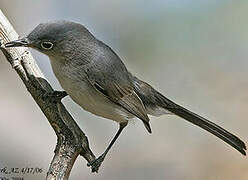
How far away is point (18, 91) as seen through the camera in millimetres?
3326

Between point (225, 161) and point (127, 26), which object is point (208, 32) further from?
point (225, 161)

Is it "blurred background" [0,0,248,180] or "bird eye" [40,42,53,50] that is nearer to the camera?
"bird eye" [40,42,53,50]

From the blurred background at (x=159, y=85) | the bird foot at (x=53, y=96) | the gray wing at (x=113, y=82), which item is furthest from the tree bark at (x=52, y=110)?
the blurred background at (x=159, y=85)

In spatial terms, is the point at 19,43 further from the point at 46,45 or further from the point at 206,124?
the point at 206,124

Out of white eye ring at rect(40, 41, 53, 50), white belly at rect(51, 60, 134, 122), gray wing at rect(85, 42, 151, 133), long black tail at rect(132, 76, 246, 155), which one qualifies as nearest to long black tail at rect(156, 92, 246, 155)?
long black tail at rect(132, 76, 246, 155)

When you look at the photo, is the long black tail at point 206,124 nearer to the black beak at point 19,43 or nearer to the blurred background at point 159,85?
the blurred background at point 159,85

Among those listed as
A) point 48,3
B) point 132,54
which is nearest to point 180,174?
point 132,54

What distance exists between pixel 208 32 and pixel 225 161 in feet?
3.42

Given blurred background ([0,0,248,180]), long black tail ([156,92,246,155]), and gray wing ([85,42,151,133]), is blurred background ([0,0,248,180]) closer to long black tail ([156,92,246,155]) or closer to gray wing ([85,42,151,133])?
long black tail ([156,92,246,155])

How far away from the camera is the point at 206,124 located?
7.53 ft

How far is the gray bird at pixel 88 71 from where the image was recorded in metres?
1.94

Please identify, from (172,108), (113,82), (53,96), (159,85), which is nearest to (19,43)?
(53,96)

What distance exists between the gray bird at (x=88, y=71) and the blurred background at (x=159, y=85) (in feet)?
2.20

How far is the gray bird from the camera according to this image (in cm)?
194
